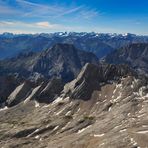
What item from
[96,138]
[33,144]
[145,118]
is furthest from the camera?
[33,144]

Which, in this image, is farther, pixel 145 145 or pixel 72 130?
pixel 72 130

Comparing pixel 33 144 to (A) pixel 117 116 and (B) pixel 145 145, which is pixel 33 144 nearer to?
(A) pixel 117 116

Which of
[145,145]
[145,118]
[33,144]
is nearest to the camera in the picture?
[145,145]

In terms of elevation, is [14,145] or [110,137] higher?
[110,137]

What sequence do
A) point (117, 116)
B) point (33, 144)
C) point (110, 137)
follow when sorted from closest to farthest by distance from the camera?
point (110, 137)
point (33, 144)
point (117, 116)

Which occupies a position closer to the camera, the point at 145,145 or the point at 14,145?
the point at 145,145

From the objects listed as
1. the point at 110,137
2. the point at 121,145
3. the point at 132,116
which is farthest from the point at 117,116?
the point at 121,145

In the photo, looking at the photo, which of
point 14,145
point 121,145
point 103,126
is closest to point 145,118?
point 103,126

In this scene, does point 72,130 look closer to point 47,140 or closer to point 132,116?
point 47,140

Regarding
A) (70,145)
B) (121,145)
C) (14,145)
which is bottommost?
(14,145)
